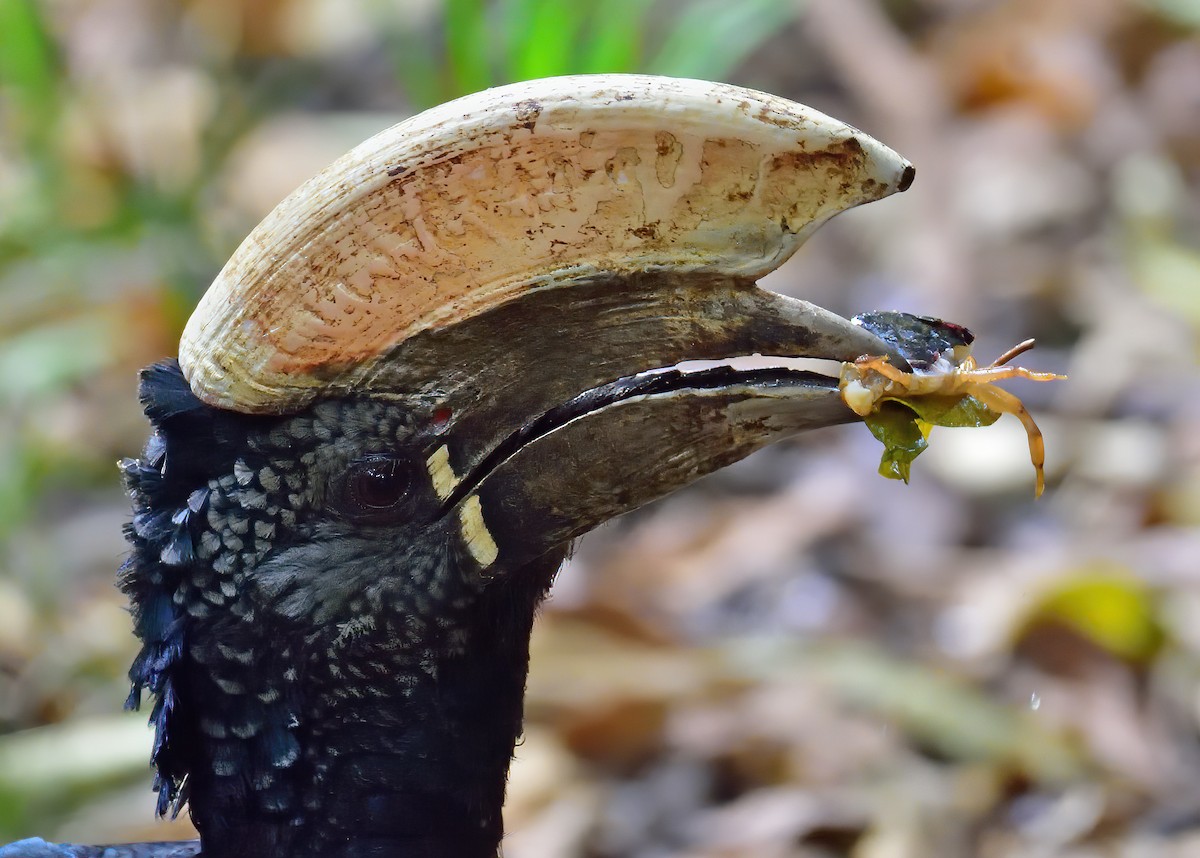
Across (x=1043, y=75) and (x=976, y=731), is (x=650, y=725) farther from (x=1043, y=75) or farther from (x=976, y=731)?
(x=1043, y=75)

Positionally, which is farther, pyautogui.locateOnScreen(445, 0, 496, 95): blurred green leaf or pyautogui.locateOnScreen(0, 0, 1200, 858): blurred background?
pyautogui.locateOnScreen(445, 0, 496, 95): blurred green leaf

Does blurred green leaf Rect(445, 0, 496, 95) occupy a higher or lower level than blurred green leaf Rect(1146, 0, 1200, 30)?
lower

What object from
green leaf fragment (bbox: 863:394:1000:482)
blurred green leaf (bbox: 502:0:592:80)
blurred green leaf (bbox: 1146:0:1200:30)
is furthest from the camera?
blurred green leaf (bbox: 1146:0:1200:30)

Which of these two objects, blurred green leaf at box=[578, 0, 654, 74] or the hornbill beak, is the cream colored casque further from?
blurred green leaf at box=[578, 0, 654, 74]

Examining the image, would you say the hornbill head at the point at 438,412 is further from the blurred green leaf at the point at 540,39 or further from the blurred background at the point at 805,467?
the blurred green leaf at the point at 540,39

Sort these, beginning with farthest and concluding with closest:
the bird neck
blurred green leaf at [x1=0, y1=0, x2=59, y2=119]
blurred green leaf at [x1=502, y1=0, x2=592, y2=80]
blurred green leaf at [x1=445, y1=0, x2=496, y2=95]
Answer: blurred green leaf at [x1=0, y1=0, x2=59, y2=119]
blurred green leaf at [x1=445, y1=0, x2=496, y2=95]
blurred green leaf at [x1=502, y1=0, x2=592, y2=80]
the bird neck

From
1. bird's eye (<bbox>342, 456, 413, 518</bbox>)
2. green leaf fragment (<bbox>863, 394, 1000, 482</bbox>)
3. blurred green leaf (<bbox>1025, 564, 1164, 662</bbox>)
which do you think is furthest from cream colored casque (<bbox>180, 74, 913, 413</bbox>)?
blurred green leaf (<bbox>1025, 564, 1164, 662</bbox>)

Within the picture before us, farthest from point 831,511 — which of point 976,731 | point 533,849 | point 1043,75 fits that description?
point 1043,75

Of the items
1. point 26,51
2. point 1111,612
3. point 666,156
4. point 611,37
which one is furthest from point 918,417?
point 26,51
